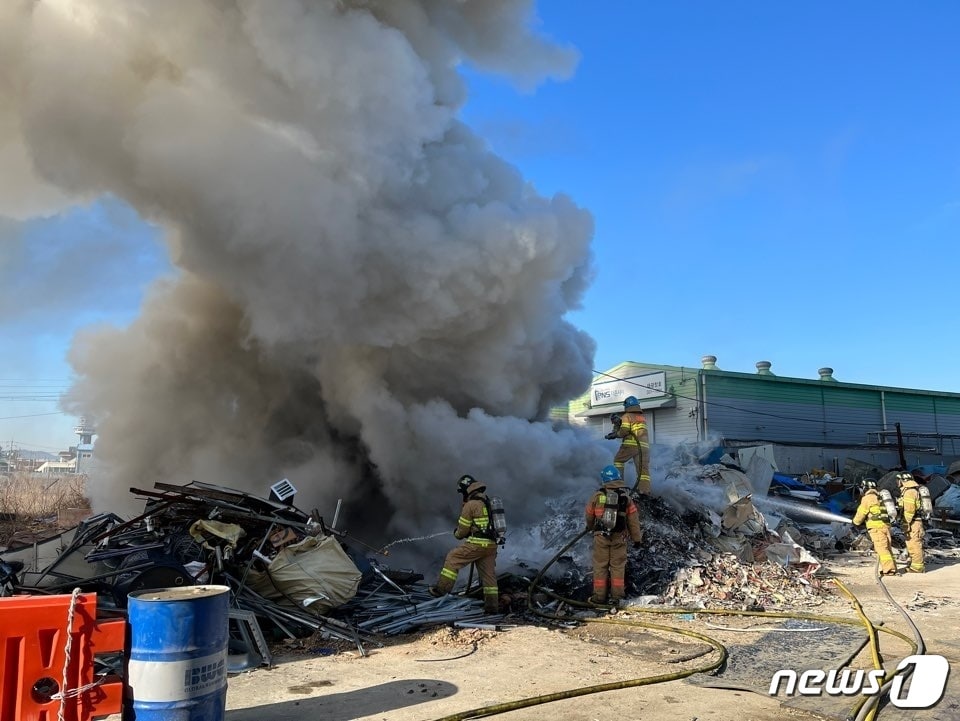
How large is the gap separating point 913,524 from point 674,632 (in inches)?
286

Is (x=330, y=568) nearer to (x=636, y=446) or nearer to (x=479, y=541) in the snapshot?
(x=479, y=541)

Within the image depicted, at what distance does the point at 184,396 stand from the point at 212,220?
5.70 meters

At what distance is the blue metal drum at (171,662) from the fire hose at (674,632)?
148 cm

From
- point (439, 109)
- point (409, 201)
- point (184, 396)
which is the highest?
point (439, 109)

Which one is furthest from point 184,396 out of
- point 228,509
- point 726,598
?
point 726,598

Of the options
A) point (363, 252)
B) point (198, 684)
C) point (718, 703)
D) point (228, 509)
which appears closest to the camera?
point (198, 684)

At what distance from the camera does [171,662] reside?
12.1 ft

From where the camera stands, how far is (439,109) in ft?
37.7

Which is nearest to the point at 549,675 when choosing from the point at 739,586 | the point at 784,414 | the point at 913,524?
the point at 739,586

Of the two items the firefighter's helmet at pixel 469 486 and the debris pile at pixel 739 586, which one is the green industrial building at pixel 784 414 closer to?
the debris pile at pixel 739 586

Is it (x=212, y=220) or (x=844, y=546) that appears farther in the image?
(x=844, y=546)

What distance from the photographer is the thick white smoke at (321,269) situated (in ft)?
33.5

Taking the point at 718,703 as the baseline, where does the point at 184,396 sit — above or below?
above

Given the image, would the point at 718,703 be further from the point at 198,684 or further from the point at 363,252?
the point at 363,252
